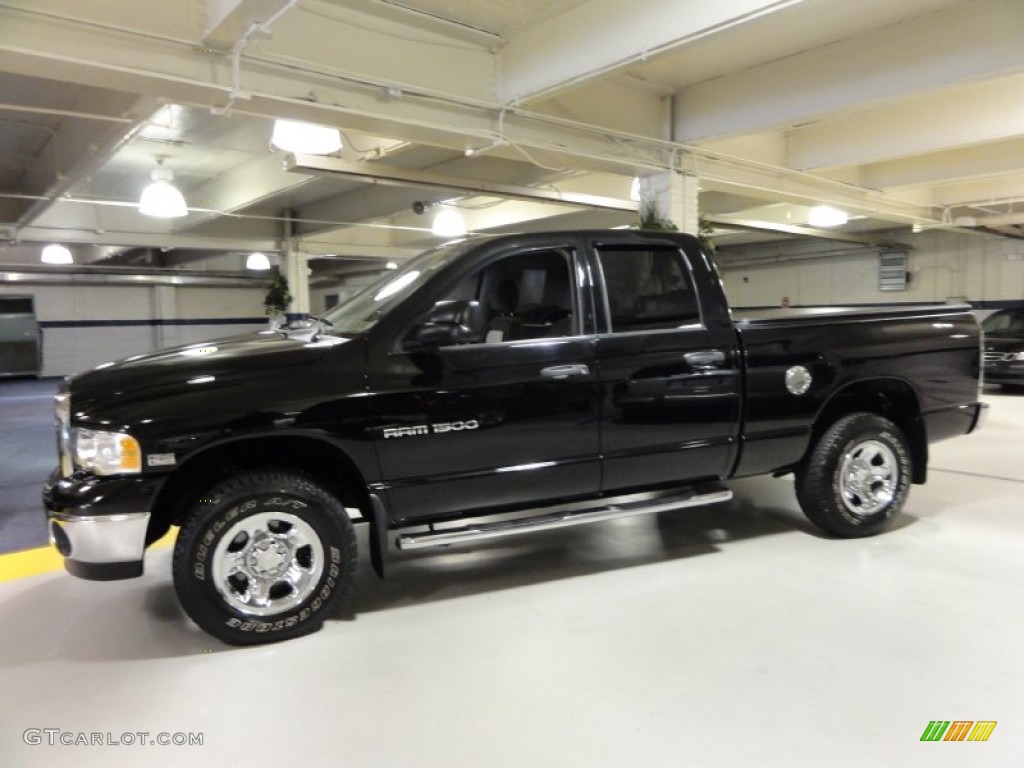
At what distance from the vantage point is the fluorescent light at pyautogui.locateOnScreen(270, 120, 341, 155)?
613 centimetres

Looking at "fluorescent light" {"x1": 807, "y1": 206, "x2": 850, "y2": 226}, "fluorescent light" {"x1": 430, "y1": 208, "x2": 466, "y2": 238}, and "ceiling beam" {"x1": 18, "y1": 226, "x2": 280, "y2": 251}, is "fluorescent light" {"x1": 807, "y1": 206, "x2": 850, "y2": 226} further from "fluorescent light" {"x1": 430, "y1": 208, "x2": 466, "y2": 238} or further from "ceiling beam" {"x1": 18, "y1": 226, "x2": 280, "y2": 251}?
"ceiling beam" {"x1": 18, "y1": 226, "x2": 280, "y2": 251}

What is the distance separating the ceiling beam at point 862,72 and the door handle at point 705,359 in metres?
4.33

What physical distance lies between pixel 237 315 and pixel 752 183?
67.2 feet

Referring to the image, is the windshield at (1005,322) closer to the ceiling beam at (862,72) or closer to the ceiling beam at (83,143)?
the ceiling beam at (862,72)

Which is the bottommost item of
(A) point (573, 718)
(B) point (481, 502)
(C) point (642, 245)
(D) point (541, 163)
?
(A) point (573, 718)

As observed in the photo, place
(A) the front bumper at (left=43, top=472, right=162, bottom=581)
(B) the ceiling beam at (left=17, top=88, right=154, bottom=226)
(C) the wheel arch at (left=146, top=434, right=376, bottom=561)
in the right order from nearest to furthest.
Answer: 1. (A) the front bumper at (left=43, top=472, right=162, bottom=581)
2. (C) the wheel arch at (left=146, top=434, right=376, bottom=561)
3. (B) the ceiling beam at (left=17, top=88, right=154, bottom=226)

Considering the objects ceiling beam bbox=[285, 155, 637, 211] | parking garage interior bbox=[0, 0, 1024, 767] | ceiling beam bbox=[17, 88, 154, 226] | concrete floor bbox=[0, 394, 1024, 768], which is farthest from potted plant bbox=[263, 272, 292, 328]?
concrete floor bbox=[0, 394, 1024, 768]

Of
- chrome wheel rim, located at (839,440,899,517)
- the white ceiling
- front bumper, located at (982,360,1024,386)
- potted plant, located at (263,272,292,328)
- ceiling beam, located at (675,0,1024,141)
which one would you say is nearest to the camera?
chrome wheel rim, located at (839,440,899,517)

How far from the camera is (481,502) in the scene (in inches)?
136

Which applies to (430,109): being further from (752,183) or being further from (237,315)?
(237,315)

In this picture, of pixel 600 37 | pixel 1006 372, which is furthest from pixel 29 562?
pixel 1006 372

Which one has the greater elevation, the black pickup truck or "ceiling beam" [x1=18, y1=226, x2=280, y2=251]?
"ceiling beam" [x1=18, y1=226, x2=280, y2=251]

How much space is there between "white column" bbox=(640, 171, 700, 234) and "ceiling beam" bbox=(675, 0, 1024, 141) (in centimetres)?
49

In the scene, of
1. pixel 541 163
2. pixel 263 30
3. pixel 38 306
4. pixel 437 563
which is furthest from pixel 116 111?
pixel 38 306
